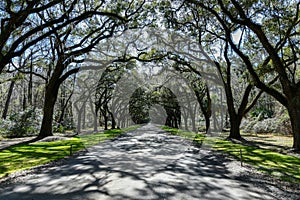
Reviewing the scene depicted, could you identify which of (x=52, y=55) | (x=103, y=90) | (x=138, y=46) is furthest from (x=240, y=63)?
(x=103, y=90)

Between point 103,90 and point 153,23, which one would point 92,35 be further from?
point 103,90

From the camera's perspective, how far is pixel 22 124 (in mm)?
25391

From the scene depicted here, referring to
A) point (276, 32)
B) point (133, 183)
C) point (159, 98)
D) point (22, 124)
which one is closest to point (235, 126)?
point (276, 32)

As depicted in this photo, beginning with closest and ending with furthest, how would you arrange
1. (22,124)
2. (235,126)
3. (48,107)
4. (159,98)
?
(48,107)
(235,126)
(22,124)
(159,98)

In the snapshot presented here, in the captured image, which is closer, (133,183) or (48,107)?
(133,183)

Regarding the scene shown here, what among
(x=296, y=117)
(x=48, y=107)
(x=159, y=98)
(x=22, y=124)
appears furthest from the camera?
(x=159, y=98)

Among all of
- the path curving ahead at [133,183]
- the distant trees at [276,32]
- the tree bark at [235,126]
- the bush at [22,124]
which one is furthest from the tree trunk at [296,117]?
the bush at [22,124]

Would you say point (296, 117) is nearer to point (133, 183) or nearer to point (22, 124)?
point (133, 183)

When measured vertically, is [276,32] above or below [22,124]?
above

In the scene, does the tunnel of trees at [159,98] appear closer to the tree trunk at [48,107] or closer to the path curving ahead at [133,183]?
the tree trunk at [48,107]

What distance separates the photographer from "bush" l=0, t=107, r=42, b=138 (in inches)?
957

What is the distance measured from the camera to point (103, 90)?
1577 inches

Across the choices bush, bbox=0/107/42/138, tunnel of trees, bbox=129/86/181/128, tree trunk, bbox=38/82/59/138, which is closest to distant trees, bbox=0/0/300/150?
tree trunk, bbox=38/82/59/138

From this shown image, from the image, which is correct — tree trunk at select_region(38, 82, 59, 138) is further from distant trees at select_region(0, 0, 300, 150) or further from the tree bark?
the tree bark
